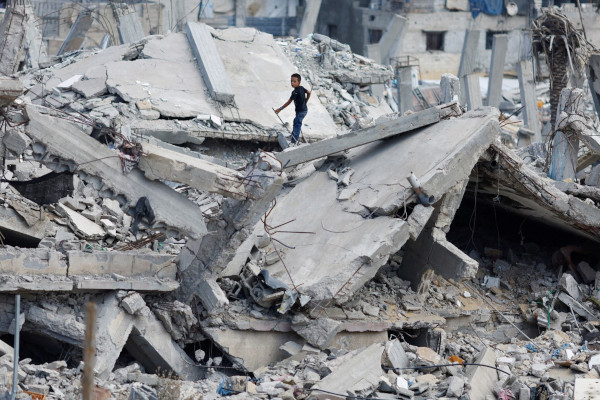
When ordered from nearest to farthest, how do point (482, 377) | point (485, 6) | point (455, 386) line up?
point (455, 386), point (482, 377), point (485, 6)

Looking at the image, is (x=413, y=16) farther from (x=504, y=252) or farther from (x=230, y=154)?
(x=504, y=252)

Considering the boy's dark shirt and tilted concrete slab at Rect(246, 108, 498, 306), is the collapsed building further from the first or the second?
the boy's dark shirt

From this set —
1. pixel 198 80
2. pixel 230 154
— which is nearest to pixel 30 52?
pixel 198 80

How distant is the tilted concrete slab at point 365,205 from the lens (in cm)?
995

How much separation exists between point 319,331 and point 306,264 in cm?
86

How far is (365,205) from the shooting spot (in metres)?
10.6

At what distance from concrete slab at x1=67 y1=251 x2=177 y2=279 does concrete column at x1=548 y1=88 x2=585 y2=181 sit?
558 cm

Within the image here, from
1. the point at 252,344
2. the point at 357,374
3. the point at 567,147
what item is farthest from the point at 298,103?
the point at 357,374

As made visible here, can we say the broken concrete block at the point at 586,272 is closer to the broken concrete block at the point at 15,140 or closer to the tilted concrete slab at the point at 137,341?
the tilted concrete slab at the point at 137,341

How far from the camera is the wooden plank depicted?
37.2 feet

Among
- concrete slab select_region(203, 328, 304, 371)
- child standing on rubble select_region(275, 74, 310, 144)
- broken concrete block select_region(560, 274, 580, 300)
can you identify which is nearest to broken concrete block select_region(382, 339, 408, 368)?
concrete slab select_region(203, 328, 304, 371)

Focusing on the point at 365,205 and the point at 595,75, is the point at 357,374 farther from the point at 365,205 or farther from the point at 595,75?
the point at 595,75

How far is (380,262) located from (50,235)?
11.3ft

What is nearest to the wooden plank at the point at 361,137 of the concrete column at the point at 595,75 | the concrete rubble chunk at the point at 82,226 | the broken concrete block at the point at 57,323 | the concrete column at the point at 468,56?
the concrete rubble chunk at the point at 82,226
